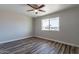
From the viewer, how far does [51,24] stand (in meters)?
5.20

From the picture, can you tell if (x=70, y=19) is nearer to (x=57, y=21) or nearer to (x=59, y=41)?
(x=57, y=21)

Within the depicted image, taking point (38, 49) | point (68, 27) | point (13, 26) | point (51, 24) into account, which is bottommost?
point (38, 49)

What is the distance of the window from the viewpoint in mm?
4750

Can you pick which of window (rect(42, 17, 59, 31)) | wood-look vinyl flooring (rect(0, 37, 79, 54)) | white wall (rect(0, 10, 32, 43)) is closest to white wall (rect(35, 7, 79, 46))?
window (rect(42, 17, 59, 31))

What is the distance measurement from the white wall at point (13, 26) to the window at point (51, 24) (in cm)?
154

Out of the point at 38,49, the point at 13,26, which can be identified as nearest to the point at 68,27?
the point at 38,49

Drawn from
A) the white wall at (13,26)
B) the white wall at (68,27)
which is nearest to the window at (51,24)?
the white wall at (68,27)

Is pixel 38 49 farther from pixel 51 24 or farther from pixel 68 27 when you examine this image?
pixel 51 24

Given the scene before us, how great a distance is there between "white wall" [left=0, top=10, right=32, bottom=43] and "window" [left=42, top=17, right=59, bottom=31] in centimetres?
154

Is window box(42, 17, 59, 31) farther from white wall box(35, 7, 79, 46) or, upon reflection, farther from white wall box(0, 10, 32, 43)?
white wall box(0, 10, 32, 43)

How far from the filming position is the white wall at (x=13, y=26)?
436 cm

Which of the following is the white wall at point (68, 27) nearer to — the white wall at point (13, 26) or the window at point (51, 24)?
the window at point (51, 24)

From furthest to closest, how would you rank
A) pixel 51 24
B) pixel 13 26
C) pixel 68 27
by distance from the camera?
pixel 51 24 < pixel 13 26 < pixel 68 27

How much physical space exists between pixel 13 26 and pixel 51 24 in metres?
2.96
